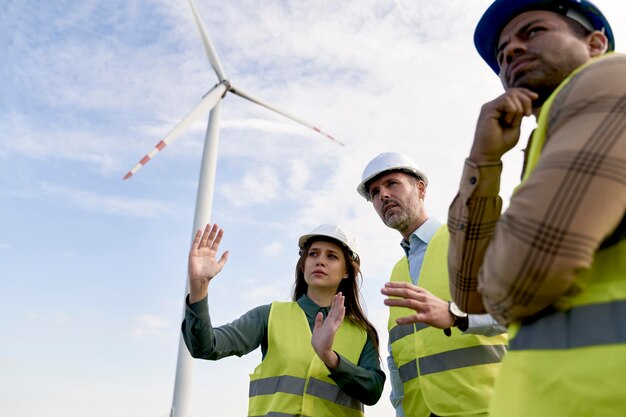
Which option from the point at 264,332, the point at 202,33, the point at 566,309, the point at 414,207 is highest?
the point at 202,33

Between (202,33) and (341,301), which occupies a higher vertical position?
(202,33)

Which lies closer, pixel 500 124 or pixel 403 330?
pixel 500 124

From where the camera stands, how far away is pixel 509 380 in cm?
201

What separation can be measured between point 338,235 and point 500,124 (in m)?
4.57

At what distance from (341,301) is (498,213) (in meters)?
3.21

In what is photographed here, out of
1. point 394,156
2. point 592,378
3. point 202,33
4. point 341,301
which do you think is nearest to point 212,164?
point 202,33

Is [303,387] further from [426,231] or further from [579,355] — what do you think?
[579,355]

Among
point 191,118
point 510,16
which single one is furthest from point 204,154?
point 510,16

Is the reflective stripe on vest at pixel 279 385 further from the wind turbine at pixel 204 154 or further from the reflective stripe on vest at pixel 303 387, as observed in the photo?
the wind turbine at pixel 204 154

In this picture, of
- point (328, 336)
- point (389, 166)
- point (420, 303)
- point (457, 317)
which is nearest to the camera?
point (420, 303)

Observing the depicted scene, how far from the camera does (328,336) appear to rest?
5.40 metres

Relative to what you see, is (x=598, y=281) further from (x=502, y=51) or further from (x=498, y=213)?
(x=502, y=51)

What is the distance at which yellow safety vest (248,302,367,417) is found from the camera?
5574 millimetres

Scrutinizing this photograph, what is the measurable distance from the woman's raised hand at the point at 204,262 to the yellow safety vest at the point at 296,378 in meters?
1.12
